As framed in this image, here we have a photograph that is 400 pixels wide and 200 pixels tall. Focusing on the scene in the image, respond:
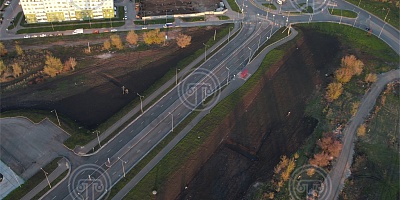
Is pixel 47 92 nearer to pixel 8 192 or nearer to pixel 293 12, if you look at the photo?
pixel 8 192

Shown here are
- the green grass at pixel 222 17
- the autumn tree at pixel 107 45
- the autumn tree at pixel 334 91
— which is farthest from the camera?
the green grass at pixel 222 17

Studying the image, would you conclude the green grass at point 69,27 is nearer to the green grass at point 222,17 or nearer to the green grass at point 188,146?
the green grass at point 222,17

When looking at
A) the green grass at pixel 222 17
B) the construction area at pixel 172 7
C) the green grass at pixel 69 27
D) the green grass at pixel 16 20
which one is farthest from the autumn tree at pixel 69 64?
the green grass at pixel 222 17

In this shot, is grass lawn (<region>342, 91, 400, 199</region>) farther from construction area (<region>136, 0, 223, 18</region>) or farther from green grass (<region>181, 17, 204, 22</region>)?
construction area (<region>136, 0, 223, 18</region>)

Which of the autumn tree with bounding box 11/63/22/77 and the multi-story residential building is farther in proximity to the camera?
the multi-story residential building

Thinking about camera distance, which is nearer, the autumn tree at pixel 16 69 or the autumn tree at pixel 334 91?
the autumn tree at pixel 334 91

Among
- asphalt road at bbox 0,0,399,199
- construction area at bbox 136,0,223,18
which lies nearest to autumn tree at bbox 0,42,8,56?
asphalt road at bbox 0,0,399,199
